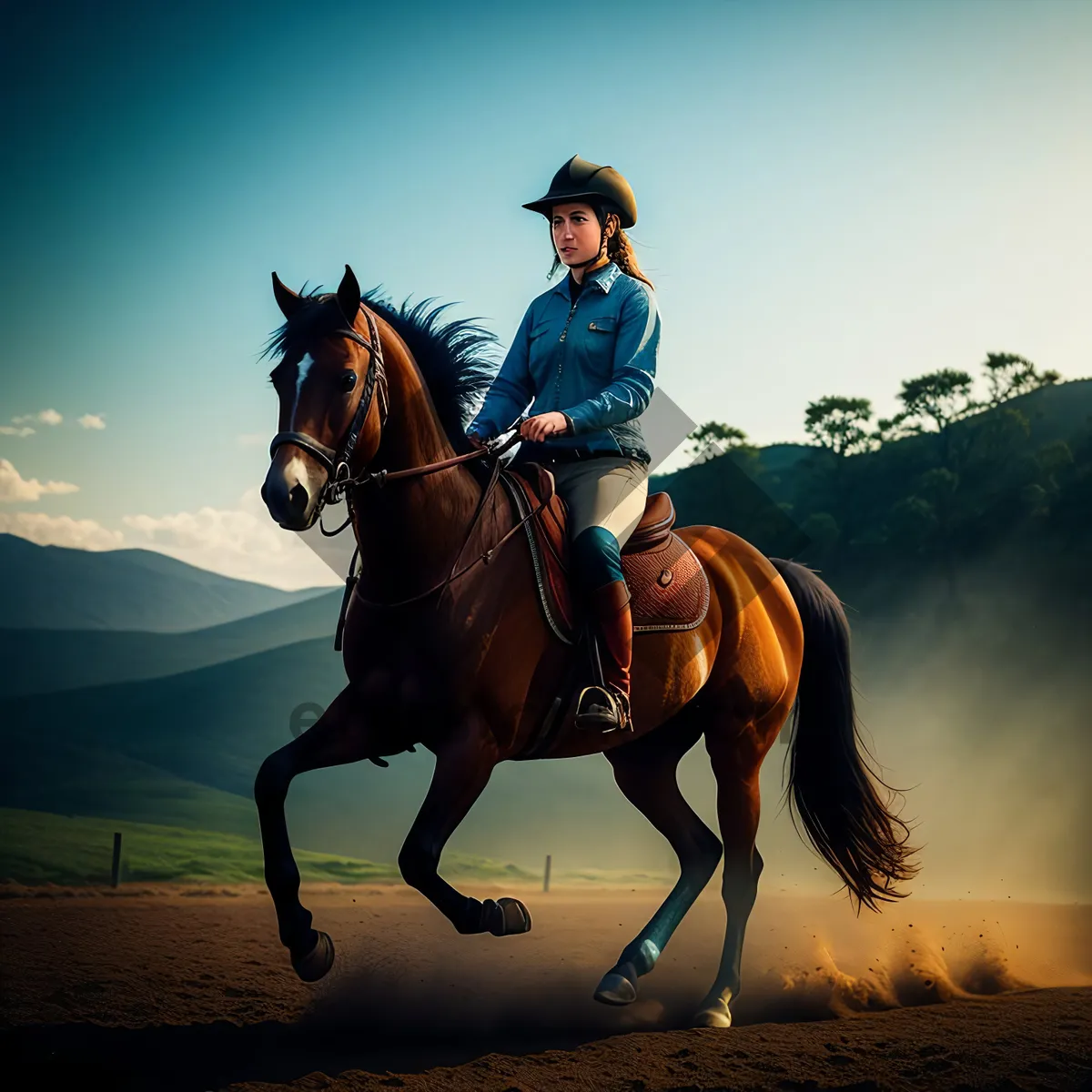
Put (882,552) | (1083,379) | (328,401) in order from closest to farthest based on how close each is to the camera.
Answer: (328,401) → (882,552) → (1083,379)

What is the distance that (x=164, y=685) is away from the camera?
113 ft

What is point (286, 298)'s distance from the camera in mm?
4895

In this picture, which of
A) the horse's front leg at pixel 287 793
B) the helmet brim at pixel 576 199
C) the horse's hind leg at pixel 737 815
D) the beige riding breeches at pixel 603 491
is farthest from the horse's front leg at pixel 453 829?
the helmet brim at pixel 576 199

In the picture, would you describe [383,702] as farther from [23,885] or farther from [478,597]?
[23,885]

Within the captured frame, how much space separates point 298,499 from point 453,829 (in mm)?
1528

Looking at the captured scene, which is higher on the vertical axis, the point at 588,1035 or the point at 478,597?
the point at 478,597

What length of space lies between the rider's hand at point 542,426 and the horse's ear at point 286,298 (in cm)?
122

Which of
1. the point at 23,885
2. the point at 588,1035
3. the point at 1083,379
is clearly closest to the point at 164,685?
the point at 23,885

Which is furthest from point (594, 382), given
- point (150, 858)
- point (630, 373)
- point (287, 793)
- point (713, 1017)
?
point (150, 858)

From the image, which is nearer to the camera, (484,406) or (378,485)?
(378,485)

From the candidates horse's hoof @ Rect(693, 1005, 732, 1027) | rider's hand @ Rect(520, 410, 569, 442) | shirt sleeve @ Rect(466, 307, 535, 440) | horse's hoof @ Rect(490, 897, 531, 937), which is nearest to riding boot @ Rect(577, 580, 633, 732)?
rider's hand @ Rect(520, 410, 569, 442)

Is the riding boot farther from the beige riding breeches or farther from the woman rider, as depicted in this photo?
the beige riding breeches

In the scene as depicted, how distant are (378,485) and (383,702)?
0.99 meters

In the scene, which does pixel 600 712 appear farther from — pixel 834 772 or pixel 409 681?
pixel 834 772
